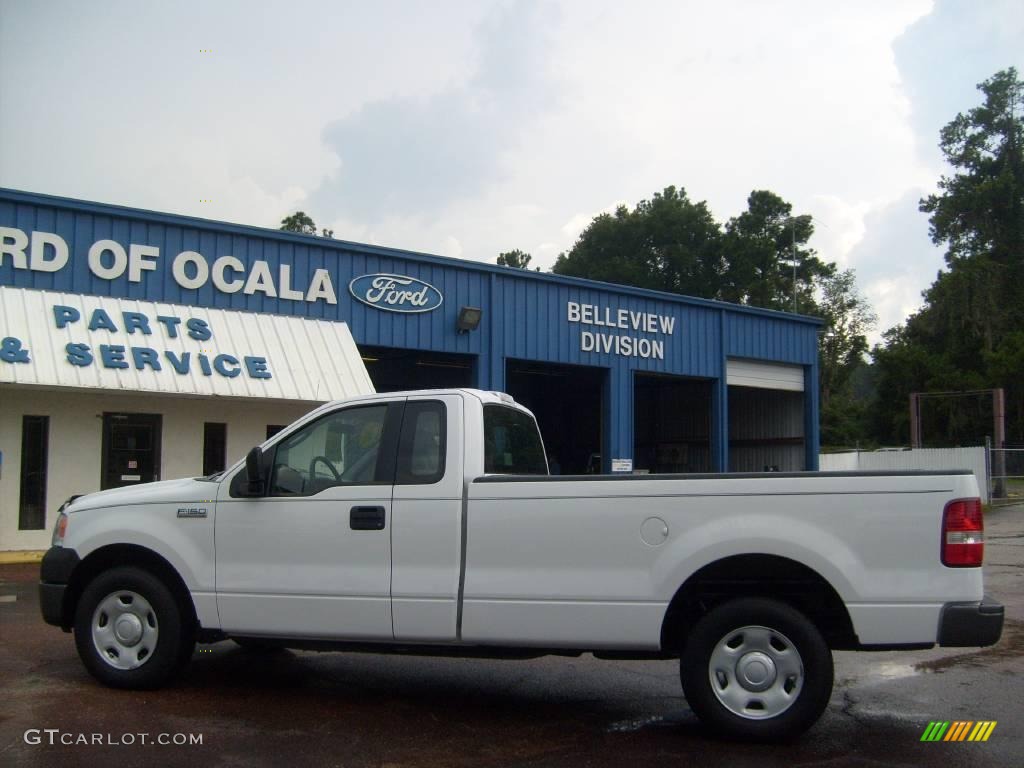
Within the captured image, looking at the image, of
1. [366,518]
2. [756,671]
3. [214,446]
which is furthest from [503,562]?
[214,446]

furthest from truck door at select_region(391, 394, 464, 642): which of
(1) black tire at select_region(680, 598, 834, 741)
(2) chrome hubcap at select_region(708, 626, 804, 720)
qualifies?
(2) chrome hubcap at select_region(708, 626, 804, 720)

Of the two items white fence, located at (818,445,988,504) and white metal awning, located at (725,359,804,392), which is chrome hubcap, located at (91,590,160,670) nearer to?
white metal awning, located at (725,359,804,392)

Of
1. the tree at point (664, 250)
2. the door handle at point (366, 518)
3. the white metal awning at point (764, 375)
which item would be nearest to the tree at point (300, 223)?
the tree at point (664, 250)

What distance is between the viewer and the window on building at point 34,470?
53.3ft

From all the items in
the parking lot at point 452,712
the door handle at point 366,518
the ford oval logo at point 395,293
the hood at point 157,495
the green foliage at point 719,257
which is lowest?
the parking lot at point 452,712

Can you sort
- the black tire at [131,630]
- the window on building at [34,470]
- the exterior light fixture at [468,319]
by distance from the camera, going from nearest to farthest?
the black tire at [131,630] < the window on building at [34,470] < the exterior light fixture at [468,319]

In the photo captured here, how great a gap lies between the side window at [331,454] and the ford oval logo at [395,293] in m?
13.5

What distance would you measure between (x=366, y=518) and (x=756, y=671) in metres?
2.50

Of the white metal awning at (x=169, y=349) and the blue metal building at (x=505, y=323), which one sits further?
the blue metal building at (x=505, y=323)

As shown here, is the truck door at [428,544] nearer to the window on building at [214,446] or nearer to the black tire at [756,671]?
the black tire at [756,671]

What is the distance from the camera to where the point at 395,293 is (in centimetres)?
2056

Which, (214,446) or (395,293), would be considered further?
(395,293)

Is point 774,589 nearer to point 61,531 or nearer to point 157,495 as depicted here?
point 157,495

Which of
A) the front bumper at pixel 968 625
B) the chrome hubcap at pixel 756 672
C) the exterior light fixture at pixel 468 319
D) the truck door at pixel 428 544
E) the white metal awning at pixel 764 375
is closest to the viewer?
the front bumper at pixel 968 625
